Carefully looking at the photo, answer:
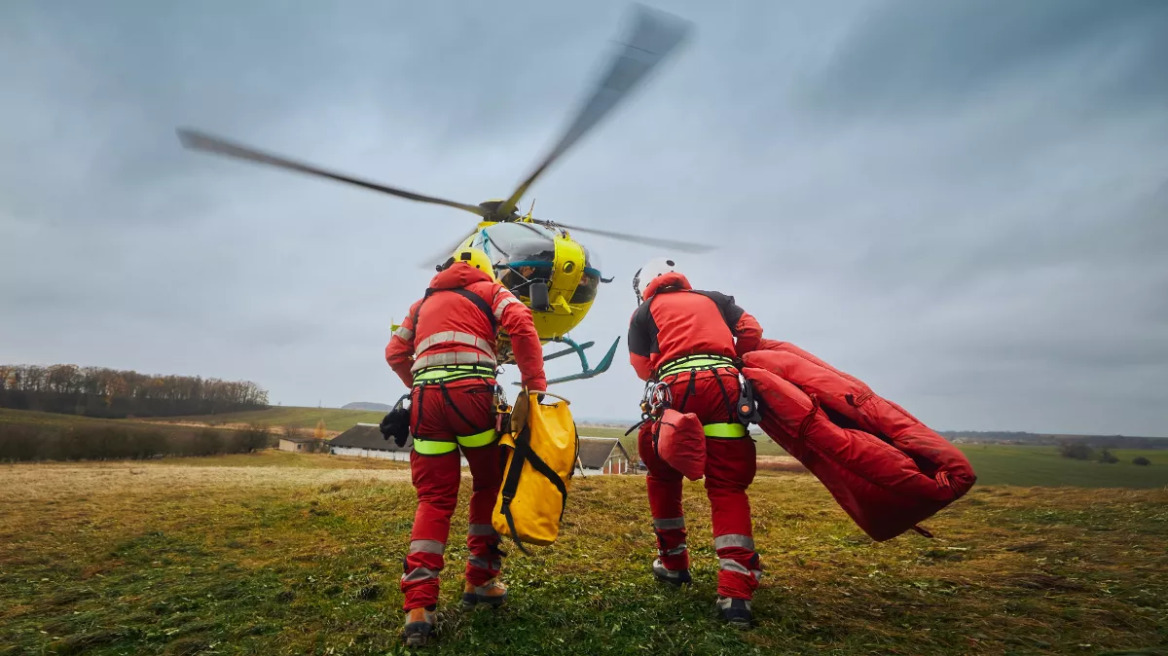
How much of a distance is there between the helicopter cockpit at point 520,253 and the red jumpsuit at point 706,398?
10.8 feet

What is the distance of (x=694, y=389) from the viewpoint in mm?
4195

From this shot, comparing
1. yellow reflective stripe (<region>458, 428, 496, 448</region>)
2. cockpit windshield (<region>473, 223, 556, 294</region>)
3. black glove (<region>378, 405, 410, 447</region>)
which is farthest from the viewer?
cockpit windshield (<region>473, 223, 556, 294</region>)

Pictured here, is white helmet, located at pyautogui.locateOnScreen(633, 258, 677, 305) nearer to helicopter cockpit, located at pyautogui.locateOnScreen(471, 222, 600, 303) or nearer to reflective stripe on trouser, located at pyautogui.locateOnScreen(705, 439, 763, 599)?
reflective stripe on trouser, located at pyautogui.locateOnScreen(705, 439, 763, 599)

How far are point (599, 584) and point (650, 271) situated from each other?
298 centimetres

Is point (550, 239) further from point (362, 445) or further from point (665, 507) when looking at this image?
point (362, 445)

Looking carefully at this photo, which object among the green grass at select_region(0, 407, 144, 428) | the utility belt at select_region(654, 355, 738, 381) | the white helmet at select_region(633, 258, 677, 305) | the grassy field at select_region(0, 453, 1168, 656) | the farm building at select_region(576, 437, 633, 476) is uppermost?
the white helmet at select_region(633, 258, 677, 305)

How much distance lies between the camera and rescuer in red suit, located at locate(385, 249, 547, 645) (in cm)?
387

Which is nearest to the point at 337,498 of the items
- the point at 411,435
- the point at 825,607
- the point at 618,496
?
the point at 618,496

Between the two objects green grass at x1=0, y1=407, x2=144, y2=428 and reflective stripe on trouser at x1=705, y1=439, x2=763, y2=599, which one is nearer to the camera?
reflective stripe on trouser at x1=705, y1=439, x2=763, y2=599

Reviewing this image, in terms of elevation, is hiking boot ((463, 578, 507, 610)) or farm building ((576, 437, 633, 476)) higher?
hiking boot ((463, 578, 507, 610))

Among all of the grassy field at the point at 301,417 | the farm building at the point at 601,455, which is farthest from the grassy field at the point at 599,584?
the grassy field at the point at 301,417

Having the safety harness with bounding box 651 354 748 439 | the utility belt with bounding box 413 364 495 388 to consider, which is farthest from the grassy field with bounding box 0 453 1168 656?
the utility belt with bounding box 413 364 495 388

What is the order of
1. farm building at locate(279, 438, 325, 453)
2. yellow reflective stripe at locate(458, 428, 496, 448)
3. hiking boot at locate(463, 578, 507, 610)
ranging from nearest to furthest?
A: hiking boot at locate(463, 578, 507, 610)
yellow reflective stripe at locate(458, 428, 496, 448)
farm building at locate(279, 438, 325, 453)

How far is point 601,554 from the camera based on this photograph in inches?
207
